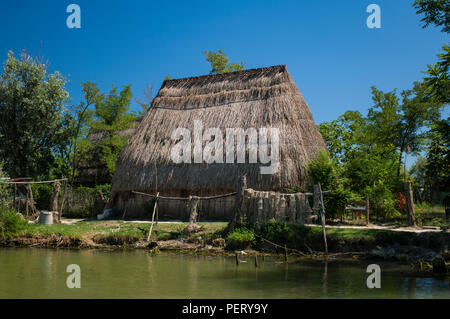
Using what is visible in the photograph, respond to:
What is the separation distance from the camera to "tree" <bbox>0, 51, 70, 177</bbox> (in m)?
20.4

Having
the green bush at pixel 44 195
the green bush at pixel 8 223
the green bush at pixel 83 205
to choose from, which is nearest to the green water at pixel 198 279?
the green bush at pixel 8 223

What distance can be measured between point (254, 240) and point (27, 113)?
611 inches

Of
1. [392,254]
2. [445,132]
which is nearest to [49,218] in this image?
[392,254]

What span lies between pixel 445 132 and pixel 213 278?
8.34m

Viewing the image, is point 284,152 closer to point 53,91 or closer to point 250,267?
point 250,267

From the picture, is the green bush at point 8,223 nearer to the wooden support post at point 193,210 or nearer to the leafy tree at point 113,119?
the wooden support post at point 193,210

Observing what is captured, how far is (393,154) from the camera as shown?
17.2 metres

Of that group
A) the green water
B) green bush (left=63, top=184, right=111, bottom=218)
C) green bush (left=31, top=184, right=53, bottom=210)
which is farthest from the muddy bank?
green bush (left=31, top=184, right=53, bottom=210)

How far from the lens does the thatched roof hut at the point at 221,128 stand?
15.4m

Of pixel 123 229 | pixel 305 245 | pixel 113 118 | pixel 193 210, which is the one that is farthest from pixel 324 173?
pixel 113 118

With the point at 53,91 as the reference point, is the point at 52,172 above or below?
below

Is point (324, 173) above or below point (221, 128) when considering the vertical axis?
below

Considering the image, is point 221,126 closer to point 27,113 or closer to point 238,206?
point 238,206

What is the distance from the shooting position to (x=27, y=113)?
2061 cm
